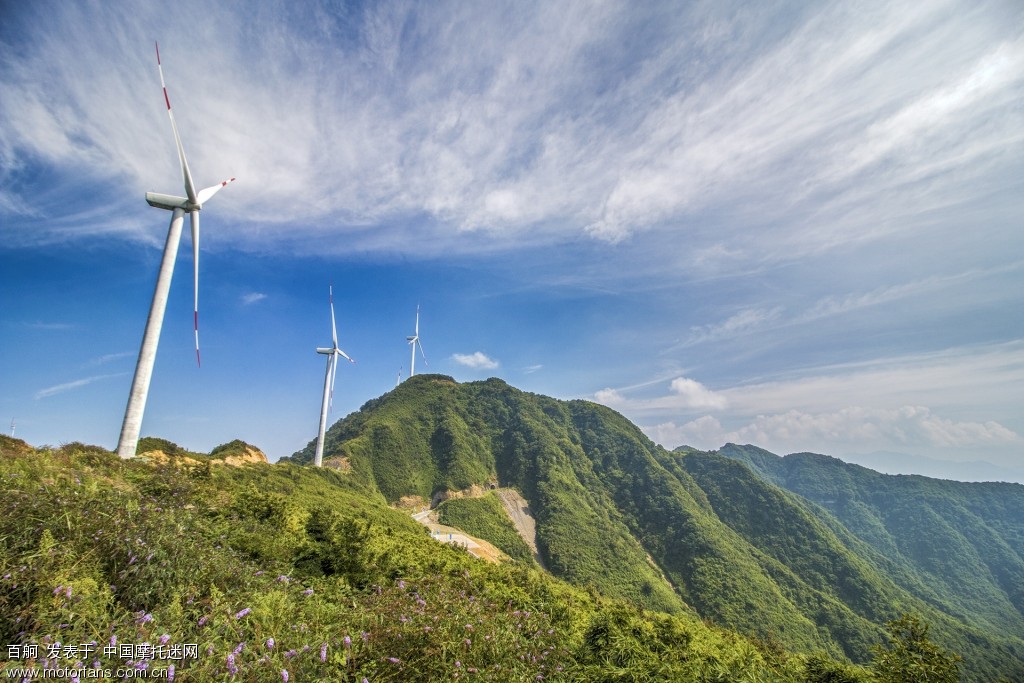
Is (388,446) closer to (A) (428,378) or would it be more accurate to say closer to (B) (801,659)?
(A) (428,378)

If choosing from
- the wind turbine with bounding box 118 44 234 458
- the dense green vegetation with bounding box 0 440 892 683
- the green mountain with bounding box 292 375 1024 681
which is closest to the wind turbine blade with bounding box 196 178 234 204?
the wind turbine with bounding box 118 44 234 458

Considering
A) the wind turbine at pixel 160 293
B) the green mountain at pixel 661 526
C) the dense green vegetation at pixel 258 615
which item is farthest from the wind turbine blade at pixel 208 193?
the green mountain at pixel 661 526

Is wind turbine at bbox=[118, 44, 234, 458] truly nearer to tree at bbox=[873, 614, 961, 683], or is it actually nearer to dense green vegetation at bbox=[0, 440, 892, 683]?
dense green vegetation at bbox=[0, 440, 892, 683]

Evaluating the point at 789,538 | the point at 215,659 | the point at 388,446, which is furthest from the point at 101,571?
the point at 789,538

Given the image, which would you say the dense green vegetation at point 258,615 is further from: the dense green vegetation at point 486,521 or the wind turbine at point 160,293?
the dense green vegetation at point 486,521

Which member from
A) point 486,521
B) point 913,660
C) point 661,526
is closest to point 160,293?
point 913,660

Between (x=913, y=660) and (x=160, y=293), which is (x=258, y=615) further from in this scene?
(x=160, y=293)
